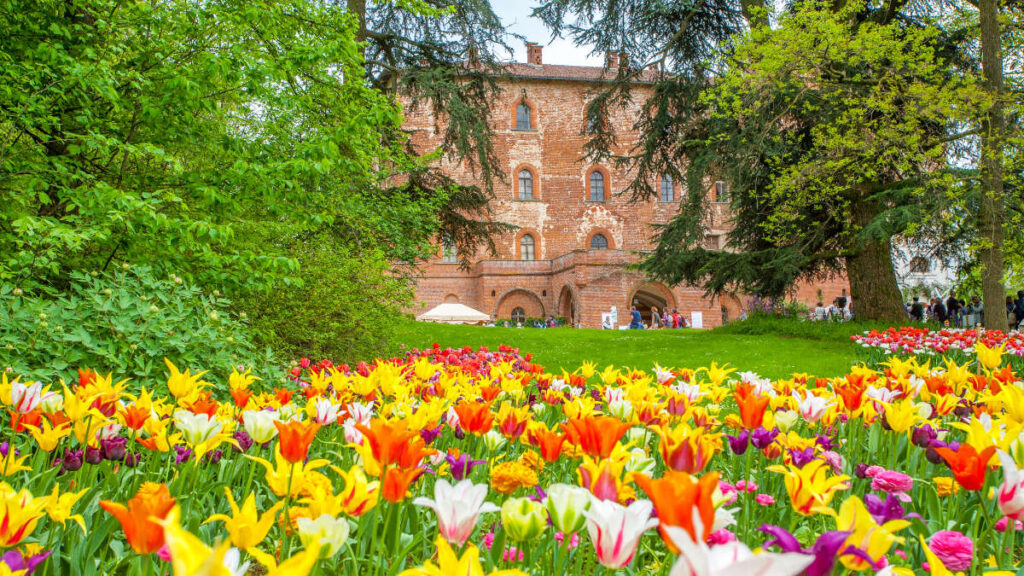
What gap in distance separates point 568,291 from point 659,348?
1785cm

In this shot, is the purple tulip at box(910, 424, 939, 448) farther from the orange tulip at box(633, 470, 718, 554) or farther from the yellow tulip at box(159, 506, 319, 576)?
the yellow tulip at box(159, 506, 319, 576)

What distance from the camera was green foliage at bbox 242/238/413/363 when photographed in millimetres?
6527

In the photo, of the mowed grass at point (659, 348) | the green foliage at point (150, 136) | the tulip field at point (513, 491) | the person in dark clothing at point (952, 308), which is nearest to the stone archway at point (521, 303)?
the mowed grass at point (659, 348)

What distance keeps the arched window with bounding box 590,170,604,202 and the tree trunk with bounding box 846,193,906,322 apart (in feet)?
71.1

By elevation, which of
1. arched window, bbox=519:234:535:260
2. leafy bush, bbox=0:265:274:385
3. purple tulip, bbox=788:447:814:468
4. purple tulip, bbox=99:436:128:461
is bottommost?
purple tulip, bbox=788:447:814:468

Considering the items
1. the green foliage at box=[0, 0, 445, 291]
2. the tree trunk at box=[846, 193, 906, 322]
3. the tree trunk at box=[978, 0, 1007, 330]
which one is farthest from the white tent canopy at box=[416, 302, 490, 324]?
the green foliage at box=[0, 0, 445, 291]

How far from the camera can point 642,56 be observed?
1400 cm

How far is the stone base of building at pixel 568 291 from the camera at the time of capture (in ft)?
93.7

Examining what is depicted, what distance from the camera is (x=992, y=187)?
9.13m

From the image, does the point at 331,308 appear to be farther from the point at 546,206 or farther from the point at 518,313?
the point at 546,206

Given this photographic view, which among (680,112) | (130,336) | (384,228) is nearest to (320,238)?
(384,228)

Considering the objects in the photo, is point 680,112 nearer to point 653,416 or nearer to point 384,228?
point 384,228

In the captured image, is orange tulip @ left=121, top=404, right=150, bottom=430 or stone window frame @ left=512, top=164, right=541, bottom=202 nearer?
orange tulip @ left=121, top=404, right=150, bottom=430

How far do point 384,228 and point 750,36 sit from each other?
656 cm
